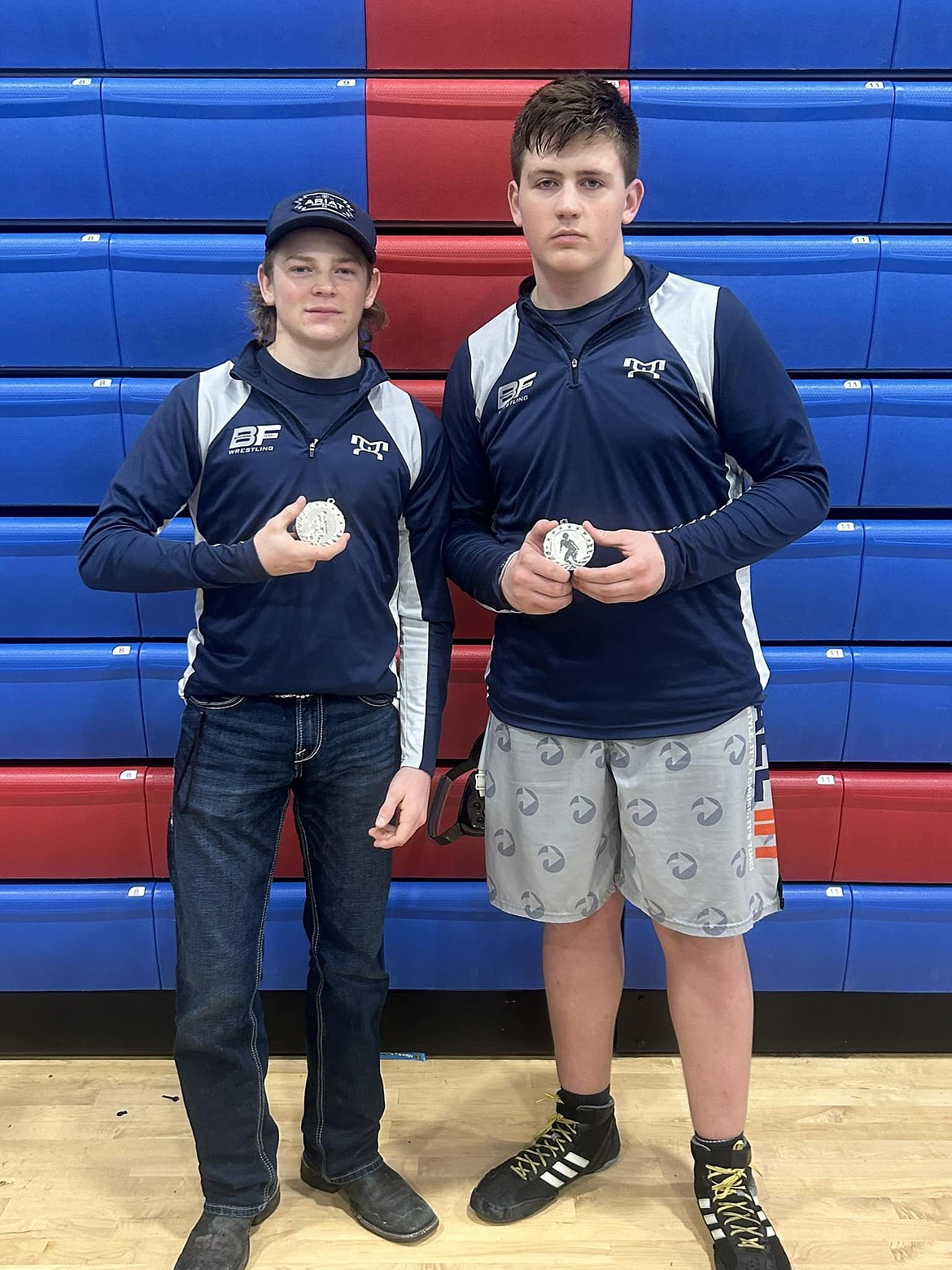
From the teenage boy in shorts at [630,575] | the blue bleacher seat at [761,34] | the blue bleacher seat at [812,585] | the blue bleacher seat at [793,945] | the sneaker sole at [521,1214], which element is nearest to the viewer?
the teenage boy in shorts at [630,575]

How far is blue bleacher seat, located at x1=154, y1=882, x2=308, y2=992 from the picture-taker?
6.72 ft

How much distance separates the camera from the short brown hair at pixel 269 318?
158 centimetres

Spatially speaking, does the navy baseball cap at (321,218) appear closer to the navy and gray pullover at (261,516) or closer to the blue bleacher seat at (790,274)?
the navy and gray pullover at (261,516)

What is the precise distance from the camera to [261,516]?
1480 millimetres

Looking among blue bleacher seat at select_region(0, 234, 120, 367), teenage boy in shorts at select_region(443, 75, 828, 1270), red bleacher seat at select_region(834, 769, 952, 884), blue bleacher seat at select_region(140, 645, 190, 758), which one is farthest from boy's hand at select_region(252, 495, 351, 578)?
red bleacher seat at select_region(834, 769, 952, 884)

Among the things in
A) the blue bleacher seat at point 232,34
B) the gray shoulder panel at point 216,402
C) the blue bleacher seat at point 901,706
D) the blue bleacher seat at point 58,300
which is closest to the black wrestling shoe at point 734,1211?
the blue bleacher seat at point 901,706

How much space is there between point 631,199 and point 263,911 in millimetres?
1244

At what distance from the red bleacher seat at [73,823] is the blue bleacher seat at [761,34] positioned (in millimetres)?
1713

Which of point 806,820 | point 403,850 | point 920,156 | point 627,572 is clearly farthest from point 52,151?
point 806,820

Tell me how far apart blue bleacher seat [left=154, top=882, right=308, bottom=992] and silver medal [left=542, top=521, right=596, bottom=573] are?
3.34ft

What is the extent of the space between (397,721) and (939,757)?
1164 millimetres

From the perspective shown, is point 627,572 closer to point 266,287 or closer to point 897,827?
point 266,287

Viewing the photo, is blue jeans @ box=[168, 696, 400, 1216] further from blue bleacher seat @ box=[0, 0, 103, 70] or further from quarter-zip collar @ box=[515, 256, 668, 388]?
blue bleacher seat @ box=[0, 0, 103, 70]

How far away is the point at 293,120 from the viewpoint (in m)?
1.86
